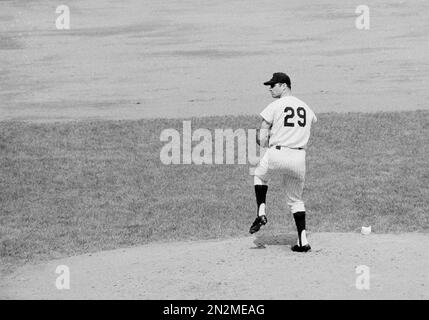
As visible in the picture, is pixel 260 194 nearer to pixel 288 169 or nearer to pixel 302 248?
pixel 288 169

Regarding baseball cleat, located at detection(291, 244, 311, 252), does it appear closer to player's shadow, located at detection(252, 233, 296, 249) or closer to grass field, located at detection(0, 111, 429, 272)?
player's shadow, located at detection(252, 233, 296, 249)

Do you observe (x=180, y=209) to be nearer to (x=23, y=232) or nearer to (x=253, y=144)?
(x=23, y=232)

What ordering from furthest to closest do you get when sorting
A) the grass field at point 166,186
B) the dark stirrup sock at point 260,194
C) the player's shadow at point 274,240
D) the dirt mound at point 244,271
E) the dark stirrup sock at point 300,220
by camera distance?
1. the grass field at point 166,186
2. the player's shadow at point 274,240
3. the dark stirrup sock at point 260,194
4. the dark stirrup sock at point 300,220
5. the dirt mound at point 244,271

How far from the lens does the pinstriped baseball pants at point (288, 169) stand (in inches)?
404

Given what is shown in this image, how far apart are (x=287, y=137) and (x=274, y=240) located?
1.56 m

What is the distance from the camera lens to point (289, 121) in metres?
10.3

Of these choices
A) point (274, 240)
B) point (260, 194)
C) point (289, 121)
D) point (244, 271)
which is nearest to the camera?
point (244, 271)

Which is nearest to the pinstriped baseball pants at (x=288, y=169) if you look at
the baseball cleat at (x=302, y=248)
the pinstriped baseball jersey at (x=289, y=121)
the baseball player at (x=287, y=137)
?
the baseball player at (x=287, y=137)

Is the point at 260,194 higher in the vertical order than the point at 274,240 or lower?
higher

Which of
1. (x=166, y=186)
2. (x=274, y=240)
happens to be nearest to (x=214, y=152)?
(x=166, y=186)

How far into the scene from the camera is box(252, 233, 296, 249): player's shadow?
1104 centimetres

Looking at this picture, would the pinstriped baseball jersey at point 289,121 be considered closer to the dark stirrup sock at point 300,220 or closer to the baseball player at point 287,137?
the baseball player at point 287,137

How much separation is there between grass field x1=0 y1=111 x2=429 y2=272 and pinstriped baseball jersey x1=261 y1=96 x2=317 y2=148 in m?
2.36

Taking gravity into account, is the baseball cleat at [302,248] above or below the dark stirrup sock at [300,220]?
below
